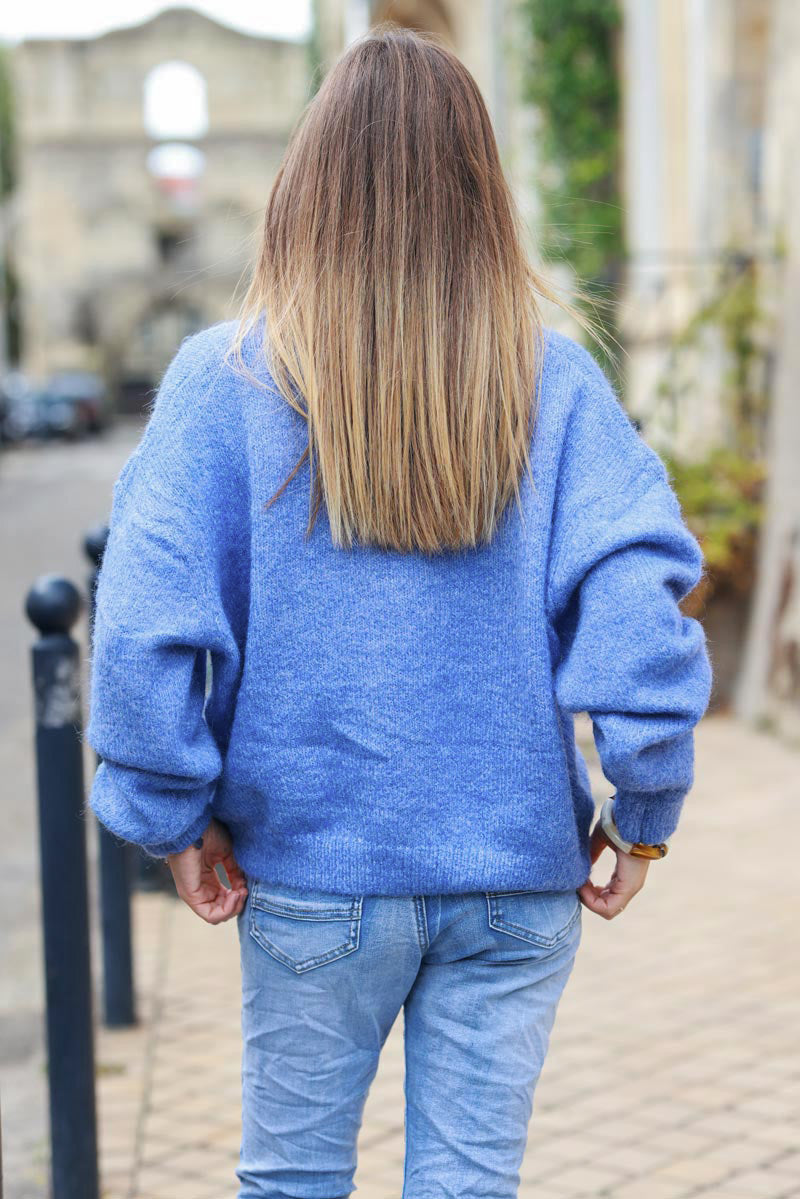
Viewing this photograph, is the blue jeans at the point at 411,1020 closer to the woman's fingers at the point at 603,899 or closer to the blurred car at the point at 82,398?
the woman's fingers at the point at 603,899

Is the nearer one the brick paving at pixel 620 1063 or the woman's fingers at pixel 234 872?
the woman's fingers at pixel 234 872

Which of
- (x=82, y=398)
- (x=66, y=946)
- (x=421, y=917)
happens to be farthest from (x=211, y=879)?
(x=82, y=398)

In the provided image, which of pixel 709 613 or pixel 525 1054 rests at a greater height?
pixel 525 1054

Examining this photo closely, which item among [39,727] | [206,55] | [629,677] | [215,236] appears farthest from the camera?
[206,55]

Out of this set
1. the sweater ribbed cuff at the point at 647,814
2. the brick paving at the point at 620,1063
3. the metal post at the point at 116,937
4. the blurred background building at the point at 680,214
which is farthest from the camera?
the blurred background building at the point at 680,214

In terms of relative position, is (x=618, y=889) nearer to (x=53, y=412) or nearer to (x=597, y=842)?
(x=597, y=842)

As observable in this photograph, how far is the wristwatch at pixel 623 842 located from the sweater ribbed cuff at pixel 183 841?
0.45 m

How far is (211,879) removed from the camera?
5.90 ft

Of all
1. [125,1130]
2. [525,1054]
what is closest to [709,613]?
[125,1130]

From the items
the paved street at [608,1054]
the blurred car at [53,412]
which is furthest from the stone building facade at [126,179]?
the paved street at [608,1054]

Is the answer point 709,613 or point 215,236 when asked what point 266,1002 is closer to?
point 709,613

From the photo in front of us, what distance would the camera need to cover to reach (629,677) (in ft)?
5.30

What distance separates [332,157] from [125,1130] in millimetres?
2144

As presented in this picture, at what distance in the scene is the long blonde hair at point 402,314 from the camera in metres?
1.65
